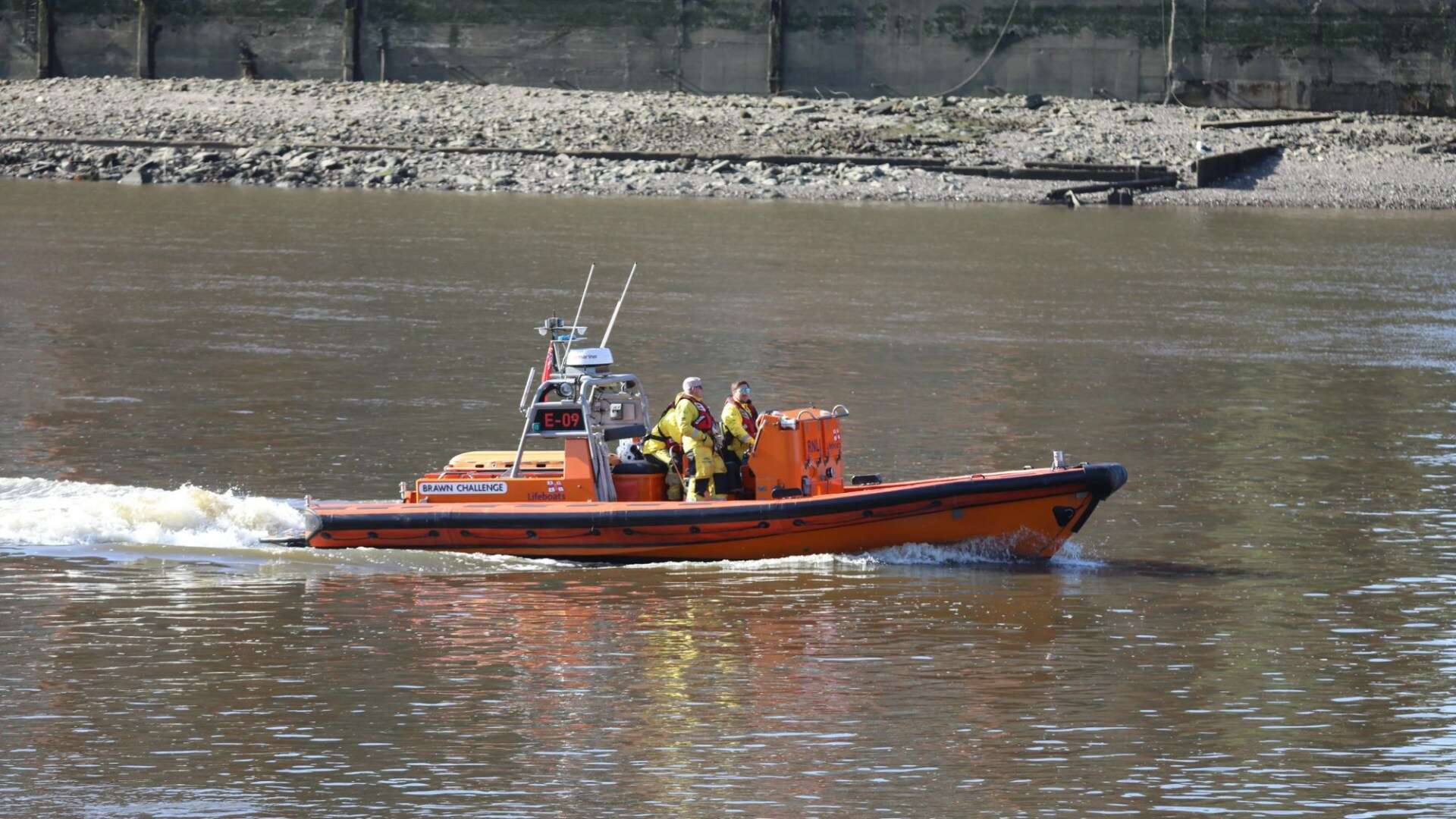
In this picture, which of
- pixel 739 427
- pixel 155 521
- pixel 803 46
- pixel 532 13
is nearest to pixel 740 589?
pixel 739 427

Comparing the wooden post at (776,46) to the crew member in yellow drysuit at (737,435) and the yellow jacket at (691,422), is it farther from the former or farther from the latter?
the yellow jacket at (691,422)

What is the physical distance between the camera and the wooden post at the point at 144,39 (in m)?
51.0

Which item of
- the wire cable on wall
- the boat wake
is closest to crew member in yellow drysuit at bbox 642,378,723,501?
the boat wake

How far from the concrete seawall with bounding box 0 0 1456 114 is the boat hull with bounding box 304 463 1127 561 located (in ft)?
118

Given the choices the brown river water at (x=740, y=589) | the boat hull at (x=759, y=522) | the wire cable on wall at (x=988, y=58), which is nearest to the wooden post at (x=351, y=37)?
the wire cable on wall at (x=988, y=58)

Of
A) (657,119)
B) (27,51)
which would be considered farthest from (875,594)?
(27,51)

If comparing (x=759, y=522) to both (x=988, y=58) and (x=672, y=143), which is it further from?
(x=988, y=58)

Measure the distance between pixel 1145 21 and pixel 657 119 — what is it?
1176 centimetres

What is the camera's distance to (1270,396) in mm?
22141

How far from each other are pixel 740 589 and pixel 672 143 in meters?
33.2

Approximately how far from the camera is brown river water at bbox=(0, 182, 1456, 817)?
395 inches

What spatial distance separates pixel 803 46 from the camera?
49.8 meters

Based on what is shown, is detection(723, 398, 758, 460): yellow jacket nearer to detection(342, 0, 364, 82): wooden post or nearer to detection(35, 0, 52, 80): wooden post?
detection(342, 0, 364, 82): wooden post

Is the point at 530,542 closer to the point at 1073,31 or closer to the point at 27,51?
the point at 1073,31
